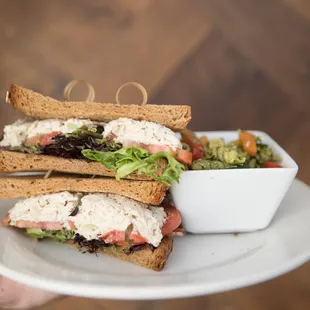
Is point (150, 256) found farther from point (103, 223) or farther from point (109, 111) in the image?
point (109, 111)

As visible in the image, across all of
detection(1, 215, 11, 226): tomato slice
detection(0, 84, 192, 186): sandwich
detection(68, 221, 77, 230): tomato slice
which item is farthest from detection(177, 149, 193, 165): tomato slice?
detection(1, 215, 11, 226): tomato slice

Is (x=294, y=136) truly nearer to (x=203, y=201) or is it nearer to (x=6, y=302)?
(x=203, y=201)

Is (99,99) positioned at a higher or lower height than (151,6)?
lower

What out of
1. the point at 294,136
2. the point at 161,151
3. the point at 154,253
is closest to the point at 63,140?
the point at 161,151

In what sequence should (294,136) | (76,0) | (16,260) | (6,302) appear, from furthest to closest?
(294,136), (76,0), (6,302), (16,260)

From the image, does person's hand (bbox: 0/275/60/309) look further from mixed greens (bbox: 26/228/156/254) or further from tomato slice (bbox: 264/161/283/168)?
tomato slice (bbox: 264/161/283/168)

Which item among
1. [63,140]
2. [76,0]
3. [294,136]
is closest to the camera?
[63,140]

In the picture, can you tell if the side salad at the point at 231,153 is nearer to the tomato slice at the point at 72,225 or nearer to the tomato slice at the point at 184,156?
the tomato slice at the point at 184,156
